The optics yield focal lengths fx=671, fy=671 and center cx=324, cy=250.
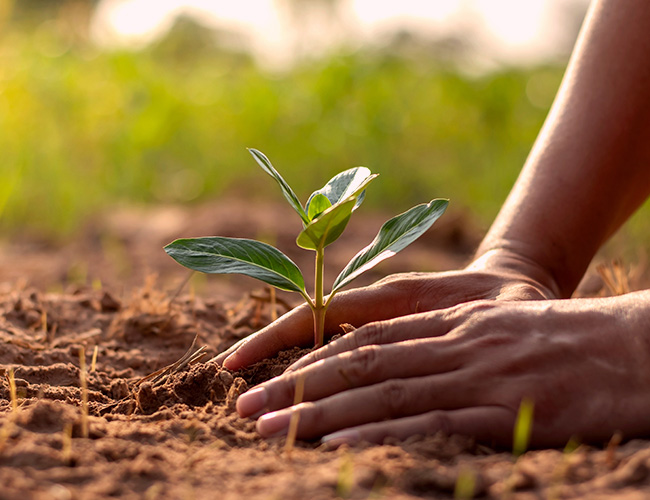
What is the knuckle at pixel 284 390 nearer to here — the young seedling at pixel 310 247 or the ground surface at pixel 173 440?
the ground surface at pixel 173 440

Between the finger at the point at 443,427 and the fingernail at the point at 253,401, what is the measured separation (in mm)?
144

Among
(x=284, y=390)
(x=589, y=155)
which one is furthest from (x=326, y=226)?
(x=589, y=155)

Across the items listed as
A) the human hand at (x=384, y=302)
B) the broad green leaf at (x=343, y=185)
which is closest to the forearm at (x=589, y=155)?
the human hand at (x=384, y=302)

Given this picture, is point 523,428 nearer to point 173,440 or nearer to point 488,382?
point 488,382

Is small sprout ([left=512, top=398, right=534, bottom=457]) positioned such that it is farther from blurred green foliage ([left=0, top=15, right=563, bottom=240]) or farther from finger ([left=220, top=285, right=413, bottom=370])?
blurred green foliage ([left=0, top=15, right=563, bottom=240])

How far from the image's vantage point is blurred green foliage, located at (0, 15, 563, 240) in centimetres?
566

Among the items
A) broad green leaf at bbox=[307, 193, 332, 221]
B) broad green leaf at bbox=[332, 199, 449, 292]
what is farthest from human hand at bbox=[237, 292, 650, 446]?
broad green leaf at bbox=[307, 193, 332, 221]

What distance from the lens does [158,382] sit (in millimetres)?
1486

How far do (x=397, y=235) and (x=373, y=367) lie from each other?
30cm

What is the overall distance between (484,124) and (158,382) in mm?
5365

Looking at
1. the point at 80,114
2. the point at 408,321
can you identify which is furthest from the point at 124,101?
the point at 408,321

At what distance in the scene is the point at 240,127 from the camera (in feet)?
20.7

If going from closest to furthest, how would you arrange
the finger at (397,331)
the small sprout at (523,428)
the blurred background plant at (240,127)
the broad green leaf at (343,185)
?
1. the small sprout at (523,428)
2. the finger at (397,331)
3. the broad green leaf at (343,185)
4. the blurred background plant at (240,127)

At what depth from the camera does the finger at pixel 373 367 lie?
1.23m
